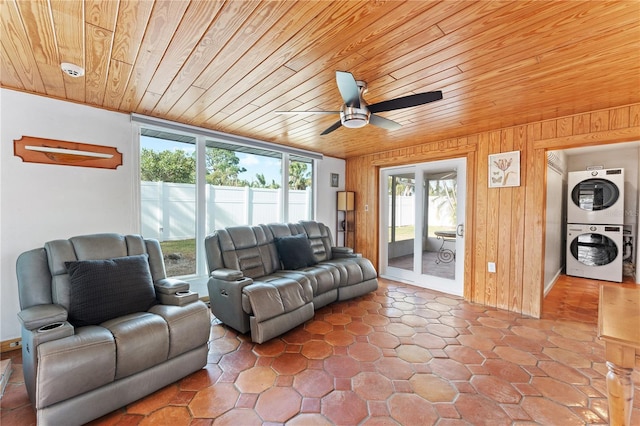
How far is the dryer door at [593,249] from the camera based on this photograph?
450 centimetres

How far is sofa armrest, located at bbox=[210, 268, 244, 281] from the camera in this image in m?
2.65

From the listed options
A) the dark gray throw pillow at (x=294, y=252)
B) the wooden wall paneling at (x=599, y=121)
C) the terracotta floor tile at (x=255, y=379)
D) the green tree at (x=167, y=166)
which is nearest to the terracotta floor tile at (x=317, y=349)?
the terracotta floor tile at (x=255, y=379)

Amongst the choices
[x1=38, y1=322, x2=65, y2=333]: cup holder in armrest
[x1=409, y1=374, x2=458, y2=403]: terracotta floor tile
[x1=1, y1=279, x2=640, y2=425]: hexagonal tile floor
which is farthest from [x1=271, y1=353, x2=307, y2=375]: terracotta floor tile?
[x1=38, y1=322, x2=65, y2=333]: cup holder in armrest

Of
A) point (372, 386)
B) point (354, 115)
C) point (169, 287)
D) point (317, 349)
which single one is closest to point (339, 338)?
point (317, 349)

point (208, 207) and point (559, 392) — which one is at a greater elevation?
point (208, 207)

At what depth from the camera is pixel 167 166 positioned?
3.29m

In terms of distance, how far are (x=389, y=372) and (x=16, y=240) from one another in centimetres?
338

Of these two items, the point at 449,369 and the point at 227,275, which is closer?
the point at 449,369

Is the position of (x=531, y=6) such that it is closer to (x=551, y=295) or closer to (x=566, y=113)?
(x=566, y=113)

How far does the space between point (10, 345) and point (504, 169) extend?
536 cm

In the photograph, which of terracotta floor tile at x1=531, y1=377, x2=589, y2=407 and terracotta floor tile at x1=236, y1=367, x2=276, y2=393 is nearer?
terracotta floor tile at x1=531, y1=377, x2=589, y2=407

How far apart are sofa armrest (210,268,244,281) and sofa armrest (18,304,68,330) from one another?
1.19 metres

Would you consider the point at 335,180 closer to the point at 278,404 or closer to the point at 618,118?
the point at 618,118

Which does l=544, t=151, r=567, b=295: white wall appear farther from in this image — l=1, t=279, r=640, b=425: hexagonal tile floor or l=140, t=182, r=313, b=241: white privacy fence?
l=140, t=182, r=313, b=241: white privacy fence
